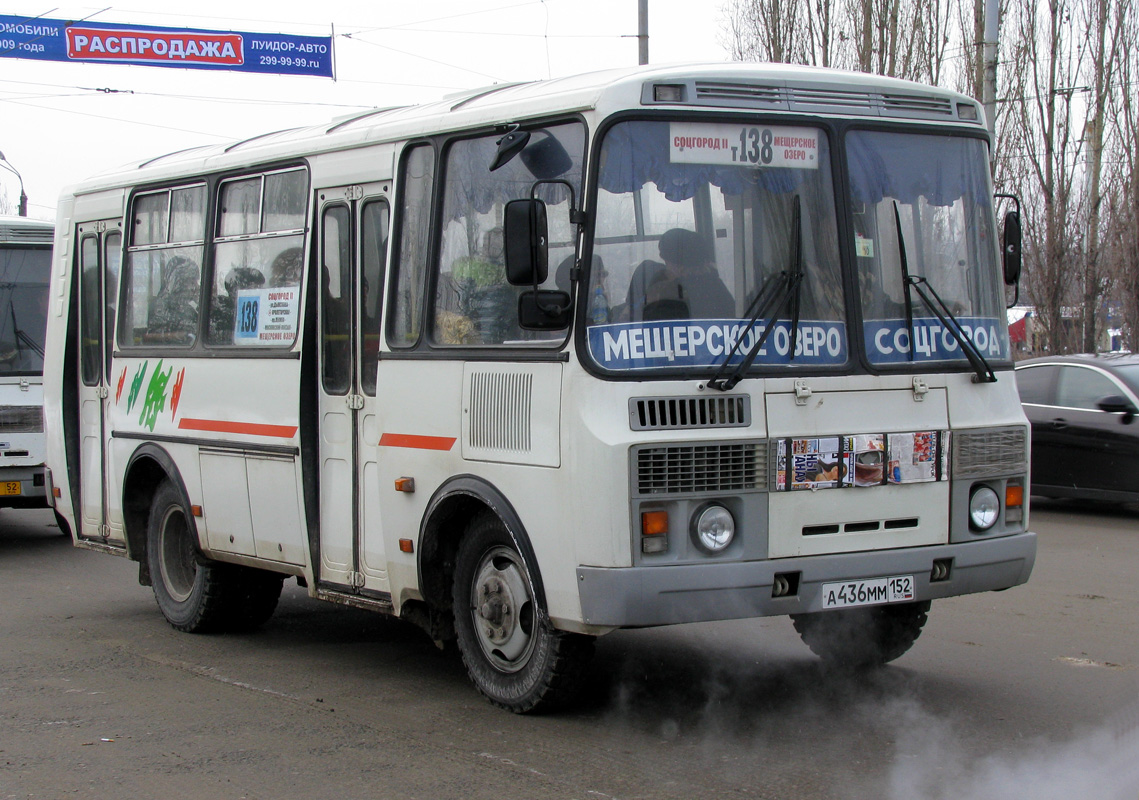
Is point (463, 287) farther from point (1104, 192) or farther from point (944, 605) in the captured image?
point (1104, 192)

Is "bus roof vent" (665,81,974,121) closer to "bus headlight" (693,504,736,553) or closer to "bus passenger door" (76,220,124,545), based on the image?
"bus headlight" (693,504,736,553)

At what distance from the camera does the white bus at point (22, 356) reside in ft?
43.8

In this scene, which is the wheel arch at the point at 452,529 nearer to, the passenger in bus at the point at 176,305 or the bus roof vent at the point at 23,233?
the passenger in bus at the point at 176,305

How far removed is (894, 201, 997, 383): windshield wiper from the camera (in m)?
6.39

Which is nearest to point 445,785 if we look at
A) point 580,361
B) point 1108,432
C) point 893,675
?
point 580,361

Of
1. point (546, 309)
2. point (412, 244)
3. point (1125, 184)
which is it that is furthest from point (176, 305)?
point (1125, 184)

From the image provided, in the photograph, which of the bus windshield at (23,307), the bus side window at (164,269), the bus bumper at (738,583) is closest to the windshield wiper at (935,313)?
the bus bumper at (738,583)

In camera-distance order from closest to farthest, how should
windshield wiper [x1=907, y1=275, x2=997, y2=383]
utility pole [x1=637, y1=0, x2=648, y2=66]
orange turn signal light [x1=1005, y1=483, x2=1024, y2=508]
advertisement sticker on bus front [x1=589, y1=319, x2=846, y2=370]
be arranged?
advertisement sticker on bus front [x1=589, y1=319, x2=846, y2=370]
windshield wiper [x1=907, y1=275, x2=997, y2=383]
orange turn signal light [x1=1005, y1=483, x2=1024, y2=508]
utility pole [x1=637, y1=0, x2=648, y2=66]

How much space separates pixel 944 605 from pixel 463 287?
14.6ft

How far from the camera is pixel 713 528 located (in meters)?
5.88

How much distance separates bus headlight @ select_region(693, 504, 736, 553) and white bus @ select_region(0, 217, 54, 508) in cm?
874

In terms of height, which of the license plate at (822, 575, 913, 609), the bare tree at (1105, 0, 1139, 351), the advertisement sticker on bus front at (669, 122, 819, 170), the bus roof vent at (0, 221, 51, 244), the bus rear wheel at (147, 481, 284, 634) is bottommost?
the bus rear wheel at (147, 481, 284, 634)

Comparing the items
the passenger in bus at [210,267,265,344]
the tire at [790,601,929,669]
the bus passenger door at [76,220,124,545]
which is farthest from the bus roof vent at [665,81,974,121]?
the bus passenger door at [76,220,124,545]

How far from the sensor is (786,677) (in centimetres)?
731
